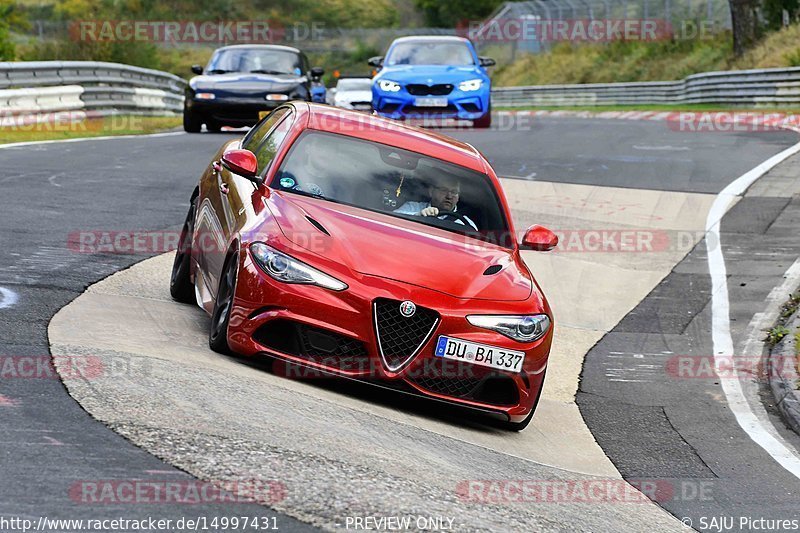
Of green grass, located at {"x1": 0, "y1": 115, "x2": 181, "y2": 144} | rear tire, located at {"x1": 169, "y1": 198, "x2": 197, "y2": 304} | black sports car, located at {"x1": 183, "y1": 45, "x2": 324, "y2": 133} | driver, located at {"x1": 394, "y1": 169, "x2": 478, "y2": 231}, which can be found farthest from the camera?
black sports car, located at {"x1": 183, "y1": 45, "x2": 324, "y2": 133}

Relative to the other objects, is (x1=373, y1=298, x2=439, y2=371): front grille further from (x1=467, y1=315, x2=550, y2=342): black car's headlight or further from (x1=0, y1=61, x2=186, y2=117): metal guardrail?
(x1=0, y1=61, x2=186, y2=117): metal guardrail

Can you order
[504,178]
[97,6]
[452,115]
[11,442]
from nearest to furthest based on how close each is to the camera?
1. [11,442]
2. [504,178]
3. [452,115]
4. [97,6]

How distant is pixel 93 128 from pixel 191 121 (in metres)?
2.27

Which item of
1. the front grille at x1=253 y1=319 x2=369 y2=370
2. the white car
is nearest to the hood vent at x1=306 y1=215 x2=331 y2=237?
the front grille at x1=253 y1=319 x2=369 y2=370

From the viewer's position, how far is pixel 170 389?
6234mm

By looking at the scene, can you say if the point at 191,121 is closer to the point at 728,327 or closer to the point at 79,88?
the point at 79,88

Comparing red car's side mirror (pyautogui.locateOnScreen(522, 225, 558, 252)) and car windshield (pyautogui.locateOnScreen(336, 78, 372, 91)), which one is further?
car windshield (pyautogui.locateOnScreen(336, 78, 372, 91))

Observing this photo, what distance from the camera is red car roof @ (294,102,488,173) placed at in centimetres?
863

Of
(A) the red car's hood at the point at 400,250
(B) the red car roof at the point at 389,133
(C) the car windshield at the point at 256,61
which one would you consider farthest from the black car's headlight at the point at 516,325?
(C) the car windshield at the point at 256,61

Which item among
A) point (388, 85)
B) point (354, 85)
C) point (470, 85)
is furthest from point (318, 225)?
point (354, 85)

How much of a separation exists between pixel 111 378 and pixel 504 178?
11824 mm

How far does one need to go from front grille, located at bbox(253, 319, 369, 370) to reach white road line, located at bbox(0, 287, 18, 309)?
70.2 inches

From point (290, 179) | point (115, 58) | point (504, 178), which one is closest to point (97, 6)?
point (115, 58)

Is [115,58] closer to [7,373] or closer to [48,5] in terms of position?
[7,373]
